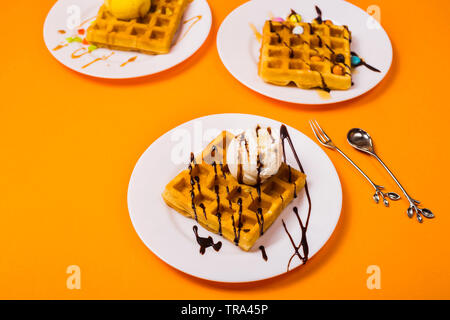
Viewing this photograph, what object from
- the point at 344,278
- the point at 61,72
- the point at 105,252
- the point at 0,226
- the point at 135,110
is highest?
the point at 61,72

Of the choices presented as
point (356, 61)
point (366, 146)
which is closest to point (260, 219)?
point (366, 146)

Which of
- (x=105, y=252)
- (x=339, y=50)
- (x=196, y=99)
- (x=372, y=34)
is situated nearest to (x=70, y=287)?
(x=105, y=252)

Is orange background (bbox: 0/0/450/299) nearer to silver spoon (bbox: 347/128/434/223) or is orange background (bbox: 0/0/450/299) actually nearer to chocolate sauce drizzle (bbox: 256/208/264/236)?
silver spoon (bbox: 347/128/434/223)

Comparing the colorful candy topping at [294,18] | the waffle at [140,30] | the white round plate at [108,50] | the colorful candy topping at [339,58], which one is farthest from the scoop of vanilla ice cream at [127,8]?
the colorful candy topping at [339,58]

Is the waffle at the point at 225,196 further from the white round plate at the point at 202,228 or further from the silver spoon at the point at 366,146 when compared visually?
the silver spoon at the point at 366,146

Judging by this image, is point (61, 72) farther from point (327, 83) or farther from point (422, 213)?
point (422, 213)

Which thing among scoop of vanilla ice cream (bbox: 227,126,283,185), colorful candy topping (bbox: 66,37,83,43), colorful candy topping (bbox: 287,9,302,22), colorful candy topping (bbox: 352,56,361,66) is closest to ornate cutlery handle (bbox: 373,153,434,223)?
scoop of vanilla ice cream (bbox: 227,126,283,185)

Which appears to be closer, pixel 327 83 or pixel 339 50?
pixel 327 83
